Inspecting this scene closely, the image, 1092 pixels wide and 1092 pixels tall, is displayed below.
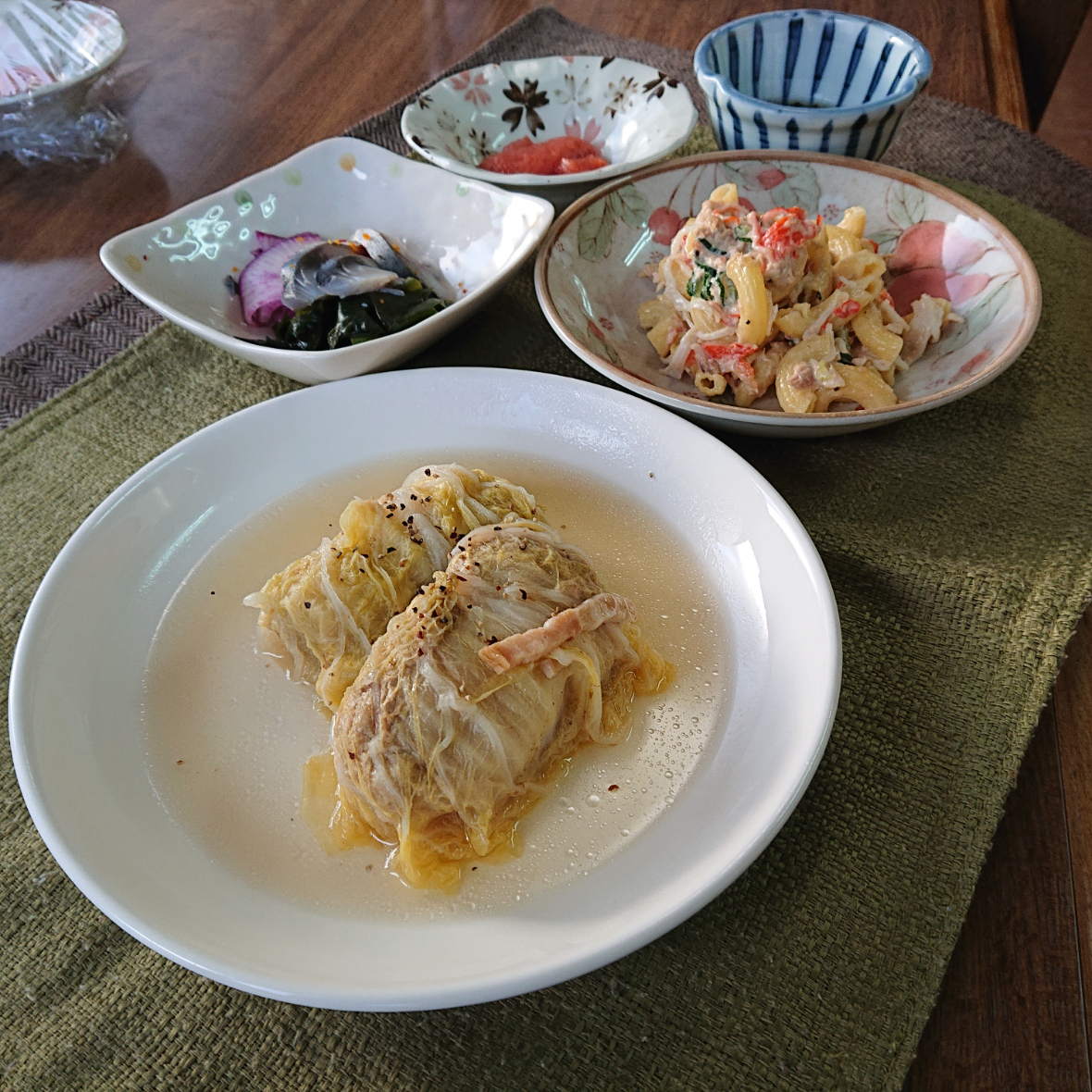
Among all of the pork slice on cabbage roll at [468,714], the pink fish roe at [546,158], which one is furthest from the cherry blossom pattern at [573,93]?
the pork slice on cabbage roll at [468,714]

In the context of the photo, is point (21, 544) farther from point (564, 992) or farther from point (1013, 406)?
point (1013, 406)

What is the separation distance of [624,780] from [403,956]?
1.32 feet

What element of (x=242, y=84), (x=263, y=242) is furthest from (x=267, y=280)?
Answer: (x=242, y=84)

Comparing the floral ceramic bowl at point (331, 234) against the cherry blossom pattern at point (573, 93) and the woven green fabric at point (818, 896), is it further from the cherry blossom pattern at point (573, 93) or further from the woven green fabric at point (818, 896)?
the cherry blossom pattern at point (573, 93)

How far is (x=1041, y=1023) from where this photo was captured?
1.08 metres

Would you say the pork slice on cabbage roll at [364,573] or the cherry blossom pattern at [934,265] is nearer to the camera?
the pork slice on cabbage roll at [364,573]

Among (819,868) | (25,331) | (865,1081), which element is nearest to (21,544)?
(25,331)

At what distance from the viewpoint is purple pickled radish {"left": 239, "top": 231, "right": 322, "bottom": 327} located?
207cm

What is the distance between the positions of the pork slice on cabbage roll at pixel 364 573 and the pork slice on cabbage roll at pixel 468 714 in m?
0.16

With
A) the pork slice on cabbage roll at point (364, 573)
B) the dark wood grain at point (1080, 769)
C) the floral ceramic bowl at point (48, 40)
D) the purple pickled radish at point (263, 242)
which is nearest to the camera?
the dark wood grain at point (1080, 769)

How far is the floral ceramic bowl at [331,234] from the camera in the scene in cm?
187

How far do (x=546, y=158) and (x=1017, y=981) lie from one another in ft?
→ 7.37

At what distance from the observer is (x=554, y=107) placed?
2.61 meters

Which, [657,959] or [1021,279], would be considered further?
[1021,279]
